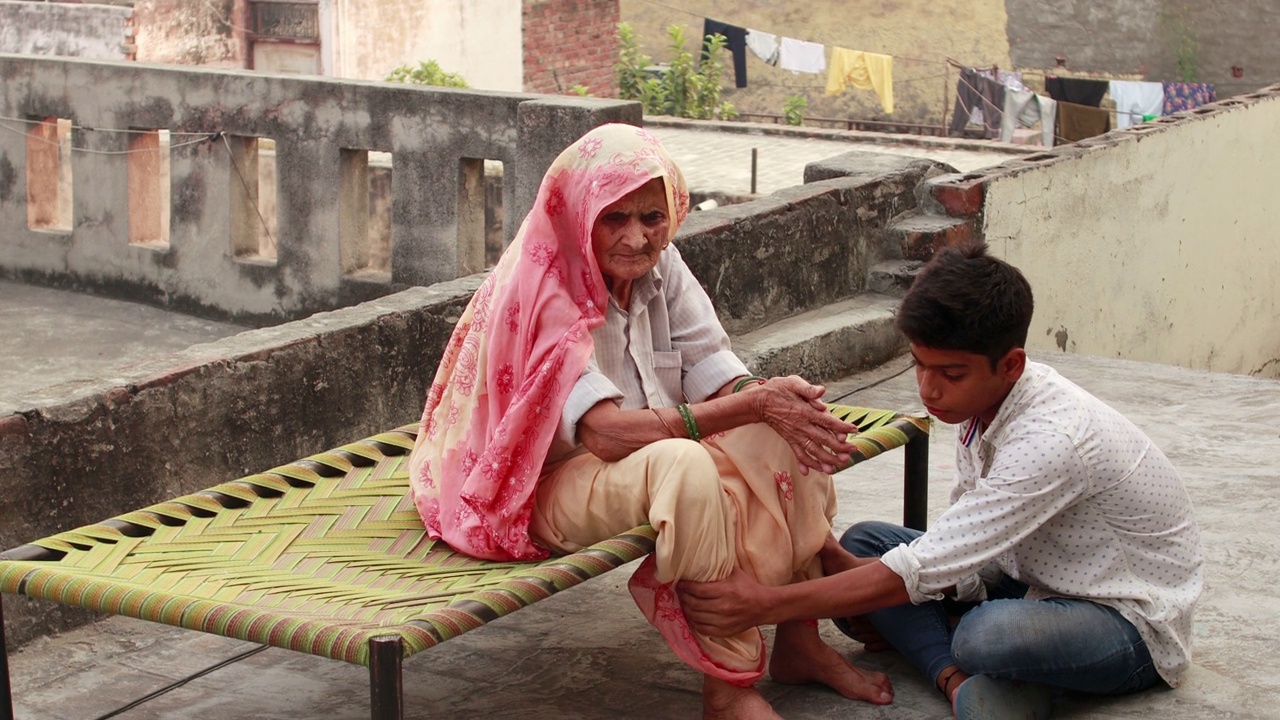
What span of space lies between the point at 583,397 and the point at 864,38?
22902mm

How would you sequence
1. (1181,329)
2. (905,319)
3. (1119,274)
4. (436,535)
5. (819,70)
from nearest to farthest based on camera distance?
(905,319), (436,535), (1119,274), (1181,329), (819,70)

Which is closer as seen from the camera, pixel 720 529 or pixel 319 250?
pixel 720 529

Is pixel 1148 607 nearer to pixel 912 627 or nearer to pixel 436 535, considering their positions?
pixel 912 627

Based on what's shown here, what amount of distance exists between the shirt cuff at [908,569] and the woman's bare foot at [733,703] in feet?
1.16

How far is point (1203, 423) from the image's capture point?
Answer: 5703 millimetres

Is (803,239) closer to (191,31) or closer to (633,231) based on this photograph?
(633,231)

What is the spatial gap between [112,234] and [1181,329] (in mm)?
6625

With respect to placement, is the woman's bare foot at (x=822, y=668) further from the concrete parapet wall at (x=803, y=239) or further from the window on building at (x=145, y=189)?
the window on building at (x=145, y=189)

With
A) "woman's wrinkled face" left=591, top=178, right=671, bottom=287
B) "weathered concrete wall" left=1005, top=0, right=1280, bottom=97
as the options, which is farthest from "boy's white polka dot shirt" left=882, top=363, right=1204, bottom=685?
"weathered concrete wall" left=1005, top=0, right=1280, bottom=97

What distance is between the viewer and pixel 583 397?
313 centimetres

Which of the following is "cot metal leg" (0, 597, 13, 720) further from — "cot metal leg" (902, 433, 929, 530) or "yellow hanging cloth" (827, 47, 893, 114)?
"yellow hanging cloth" (827, 47, 893, 114)

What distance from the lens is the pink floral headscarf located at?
314 cm

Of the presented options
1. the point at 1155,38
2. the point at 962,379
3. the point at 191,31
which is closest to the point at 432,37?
the point at 191,31

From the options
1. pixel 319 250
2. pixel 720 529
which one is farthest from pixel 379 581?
pixel 319 250
